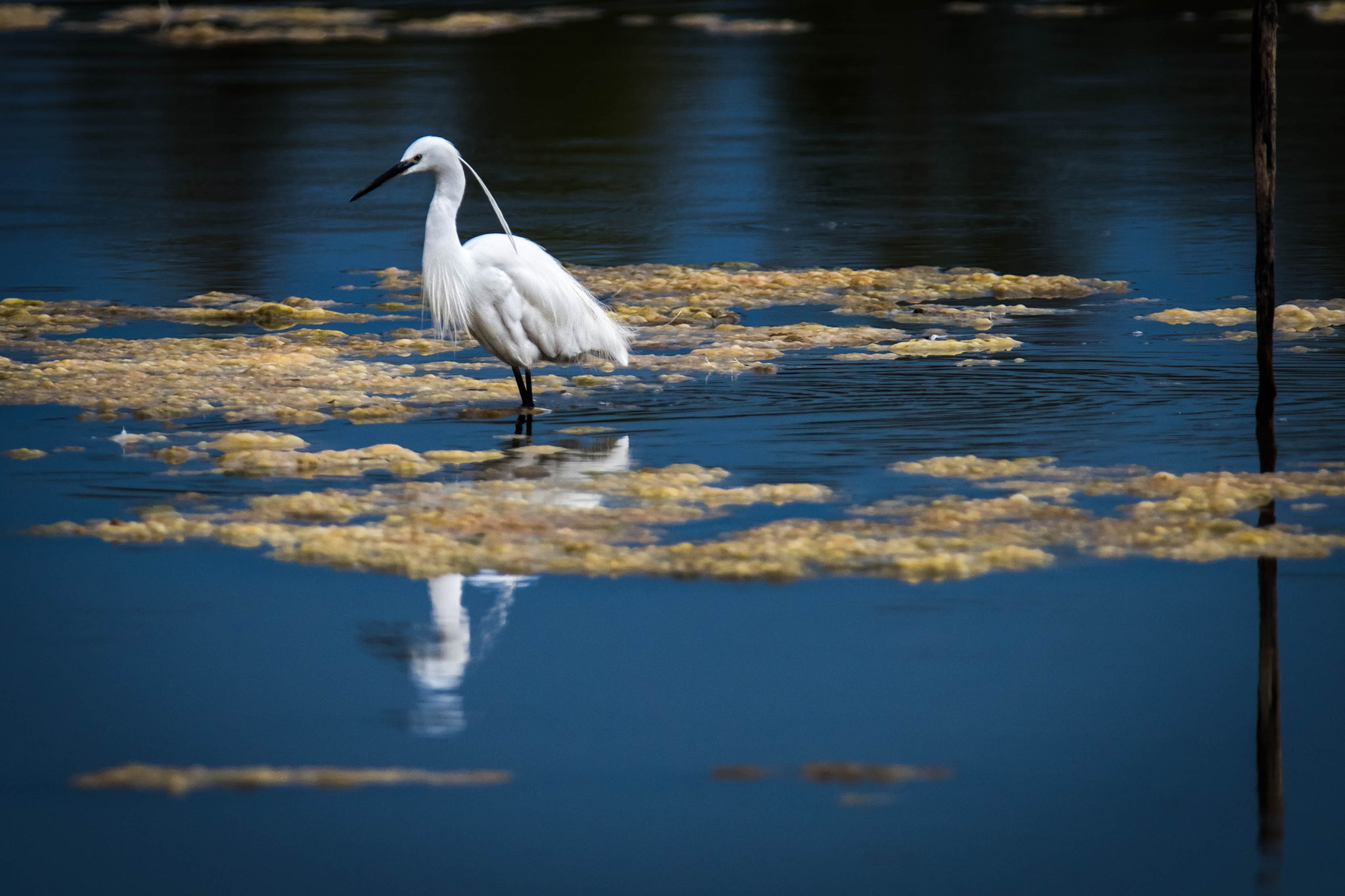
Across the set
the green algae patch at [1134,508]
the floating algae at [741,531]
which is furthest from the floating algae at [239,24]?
the green algae patch at [1134,508]

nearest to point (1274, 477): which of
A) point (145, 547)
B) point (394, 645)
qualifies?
point (394, 645)

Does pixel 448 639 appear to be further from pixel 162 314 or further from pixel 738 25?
pixel 738 25

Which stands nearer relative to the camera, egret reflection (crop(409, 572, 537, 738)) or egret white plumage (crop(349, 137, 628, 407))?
egret reflection (crop(409, 572, 537, 738))

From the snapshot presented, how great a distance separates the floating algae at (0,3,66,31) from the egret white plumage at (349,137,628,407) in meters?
33.4

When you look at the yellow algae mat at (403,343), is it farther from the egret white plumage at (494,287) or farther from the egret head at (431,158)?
the egret head at (431,158)

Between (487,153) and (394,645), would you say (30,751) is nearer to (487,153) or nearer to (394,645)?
(394,645)

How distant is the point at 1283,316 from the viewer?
10227 millimetres

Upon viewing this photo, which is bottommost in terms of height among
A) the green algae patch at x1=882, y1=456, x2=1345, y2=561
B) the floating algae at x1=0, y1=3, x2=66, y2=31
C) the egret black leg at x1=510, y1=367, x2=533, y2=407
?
the green algae patch at x1=882, y1=456, x2=1345, y2=561

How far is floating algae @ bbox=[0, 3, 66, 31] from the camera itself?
3916 centimetres

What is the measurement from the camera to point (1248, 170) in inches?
663

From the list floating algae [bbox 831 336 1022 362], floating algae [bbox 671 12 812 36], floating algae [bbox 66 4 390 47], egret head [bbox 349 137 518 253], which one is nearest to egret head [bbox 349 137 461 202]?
egret head [bbox 349 137 518 253]

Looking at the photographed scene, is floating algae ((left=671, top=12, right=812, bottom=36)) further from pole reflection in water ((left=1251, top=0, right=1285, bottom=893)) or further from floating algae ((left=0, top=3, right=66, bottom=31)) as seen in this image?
pole reflection in water ((left=1251, top=0, right=1285, bottom=893))

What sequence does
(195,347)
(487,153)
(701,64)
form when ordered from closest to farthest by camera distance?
(195,347) < (487,153) < (701,64)

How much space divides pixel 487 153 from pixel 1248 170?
773 centimetres
